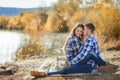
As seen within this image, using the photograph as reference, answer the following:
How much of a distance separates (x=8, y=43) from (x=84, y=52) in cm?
100

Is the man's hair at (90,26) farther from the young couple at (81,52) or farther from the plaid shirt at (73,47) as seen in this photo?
the plaid shirt at (73,47)

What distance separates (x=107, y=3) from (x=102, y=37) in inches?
17.7

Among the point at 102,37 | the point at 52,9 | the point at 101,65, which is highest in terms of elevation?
the point at 52,9

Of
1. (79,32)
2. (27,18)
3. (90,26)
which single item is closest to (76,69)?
(79,32)

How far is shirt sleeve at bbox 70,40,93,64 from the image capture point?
183 inches

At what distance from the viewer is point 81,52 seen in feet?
15.3

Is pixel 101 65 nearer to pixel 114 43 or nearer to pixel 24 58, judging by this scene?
pixel 114 43

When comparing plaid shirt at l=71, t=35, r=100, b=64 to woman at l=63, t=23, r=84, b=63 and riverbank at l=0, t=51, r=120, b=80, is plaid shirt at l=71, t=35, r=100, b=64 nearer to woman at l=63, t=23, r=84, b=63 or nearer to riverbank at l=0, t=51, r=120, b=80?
woman at l=63, t=23, r=84, b=63

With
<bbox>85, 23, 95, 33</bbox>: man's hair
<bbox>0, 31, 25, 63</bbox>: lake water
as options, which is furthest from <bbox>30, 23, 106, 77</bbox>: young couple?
<bbox>0, 31, 25, 63</bbox>: lake water

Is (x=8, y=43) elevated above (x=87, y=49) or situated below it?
above

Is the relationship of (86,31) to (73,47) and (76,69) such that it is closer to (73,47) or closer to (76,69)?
(73,47)

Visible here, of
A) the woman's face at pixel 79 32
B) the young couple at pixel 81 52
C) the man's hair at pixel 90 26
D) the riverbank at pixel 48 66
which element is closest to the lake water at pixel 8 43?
the riverbank at pixel 48 66

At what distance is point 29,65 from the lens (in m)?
4.84

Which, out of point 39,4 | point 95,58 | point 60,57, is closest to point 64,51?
point 60,57
